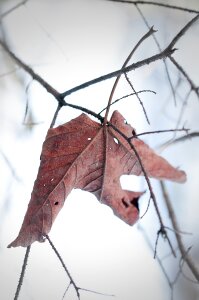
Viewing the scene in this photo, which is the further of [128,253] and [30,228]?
[128,253]

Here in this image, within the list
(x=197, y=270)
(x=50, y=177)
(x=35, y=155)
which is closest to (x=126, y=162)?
(x=50, y=177)

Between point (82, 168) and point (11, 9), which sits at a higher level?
point (11, 9)

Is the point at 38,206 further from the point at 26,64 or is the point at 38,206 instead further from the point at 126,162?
the point at 26,64

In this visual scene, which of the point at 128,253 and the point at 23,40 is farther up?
the point at 23,40

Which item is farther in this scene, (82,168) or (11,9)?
(11,9)

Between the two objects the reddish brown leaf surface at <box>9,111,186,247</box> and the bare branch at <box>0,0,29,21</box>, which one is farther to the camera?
the bare branch at <box>0,0,29,21</box>

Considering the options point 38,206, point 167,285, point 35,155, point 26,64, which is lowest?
point 167,285

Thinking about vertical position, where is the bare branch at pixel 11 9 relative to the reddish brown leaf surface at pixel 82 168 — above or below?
above

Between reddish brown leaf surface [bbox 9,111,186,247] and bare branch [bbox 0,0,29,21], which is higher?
bare branch [bbox 0,0,29,21]
